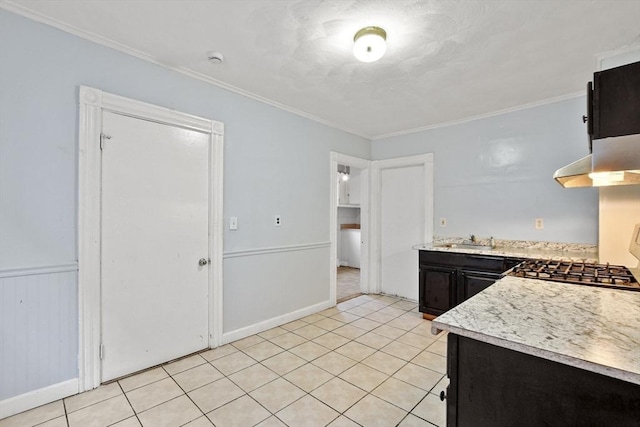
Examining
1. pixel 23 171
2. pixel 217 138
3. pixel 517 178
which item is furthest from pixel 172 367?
pixel 517 178

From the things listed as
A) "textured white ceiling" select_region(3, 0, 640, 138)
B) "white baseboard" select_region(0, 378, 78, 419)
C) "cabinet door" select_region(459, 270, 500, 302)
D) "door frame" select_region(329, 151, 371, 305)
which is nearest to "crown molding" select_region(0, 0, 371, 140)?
"textured white ceiling" select_region(3, 0, 640, 138)

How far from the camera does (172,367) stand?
241 cm

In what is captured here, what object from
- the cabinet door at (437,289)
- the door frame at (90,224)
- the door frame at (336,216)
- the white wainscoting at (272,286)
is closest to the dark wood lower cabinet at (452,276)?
the cabinet door at (437,289)

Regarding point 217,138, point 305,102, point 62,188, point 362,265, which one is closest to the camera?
point 62,188

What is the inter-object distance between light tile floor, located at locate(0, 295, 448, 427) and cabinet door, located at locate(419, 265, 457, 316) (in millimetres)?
497

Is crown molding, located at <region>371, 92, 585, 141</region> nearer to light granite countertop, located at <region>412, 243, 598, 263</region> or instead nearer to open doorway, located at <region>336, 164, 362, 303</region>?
open doorway, located at <region>336, 164, 362, 303</region>

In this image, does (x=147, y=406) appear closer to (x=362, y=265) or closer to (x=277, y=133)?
(x=277, y=133)

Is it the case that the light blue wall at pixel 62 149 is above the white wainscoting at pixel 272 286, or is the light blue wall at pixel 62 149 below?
above

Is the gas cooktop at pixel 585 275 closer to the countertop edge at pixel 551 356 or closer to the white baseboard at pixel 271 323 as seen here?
the countertop edge at pixel 551 356

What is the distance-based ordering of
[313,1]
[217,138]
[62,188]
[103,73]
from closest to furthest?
[313,1]
[62,188]
[103,73]
[217,138]

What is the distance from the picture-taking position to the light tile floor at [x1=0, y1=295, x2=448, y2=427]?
1.81 metres

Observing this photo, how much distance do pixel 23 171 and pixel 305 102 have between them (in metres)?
2.47

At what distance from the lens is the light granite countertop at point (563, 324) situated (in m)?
0.83

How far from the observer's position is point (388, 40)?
2104 millimetres
